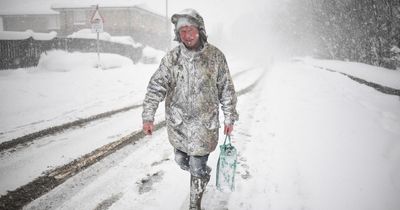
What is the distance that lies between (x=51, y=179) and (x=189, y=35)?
8.74 ft

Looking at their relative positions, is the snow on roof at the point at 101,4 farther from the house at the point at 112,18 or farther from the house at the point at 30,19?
the house at the point at 30,19

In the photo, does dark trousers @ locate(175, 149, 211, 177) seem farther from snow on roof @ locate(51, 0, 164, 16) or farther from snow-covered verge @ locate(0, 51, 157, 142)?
snow on roof @ locate(51, 0, 164, 16)

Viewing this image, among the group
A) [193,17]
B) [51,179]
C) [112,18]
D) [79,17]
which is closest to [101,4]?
[112,18]

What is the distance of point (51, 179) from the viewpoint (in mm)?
3674

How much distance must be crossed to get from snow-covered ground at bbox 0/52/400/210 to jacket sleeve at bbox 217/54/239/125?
43.7 inches

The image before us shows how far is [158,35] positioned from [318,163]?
37579 millimetres

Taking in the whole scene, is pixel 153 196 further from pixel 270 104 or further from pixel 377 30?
pixel 377 30

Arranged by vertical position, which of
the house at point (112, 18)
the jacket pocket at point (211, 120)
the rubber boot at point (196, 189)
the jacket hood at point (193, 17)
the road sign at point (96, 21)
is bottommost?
the rubber boot at point (196, 189)

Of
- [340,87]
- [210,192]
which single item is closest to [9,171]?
[210,192]

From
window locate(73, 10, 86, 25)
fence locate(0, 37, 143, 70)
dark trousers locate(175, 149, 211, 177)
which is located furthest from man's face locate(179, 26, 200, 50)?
window locate(73, 10, 86, 25)

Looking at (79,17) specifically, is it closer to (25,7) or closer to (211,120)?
(25,7)

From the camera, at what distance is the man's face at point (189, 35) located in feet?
8.89

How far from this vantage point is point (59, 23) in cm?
3766

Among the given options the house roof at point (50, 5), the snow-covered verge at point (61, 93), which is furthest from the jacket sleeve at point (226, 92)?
the house roof at point (50, 5)
